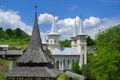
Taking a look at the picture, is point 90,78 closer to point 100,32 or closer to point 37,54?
point 100,32

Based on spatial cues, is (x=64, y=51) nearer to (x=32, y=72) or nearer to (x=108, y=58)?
(x=108, y=58)

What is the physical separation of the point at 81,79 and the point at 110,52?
1444 cm

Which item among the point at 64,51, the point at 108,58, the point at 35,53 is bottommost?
the point at 108,58

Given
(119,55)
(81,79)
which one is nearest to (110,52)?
(119,55)

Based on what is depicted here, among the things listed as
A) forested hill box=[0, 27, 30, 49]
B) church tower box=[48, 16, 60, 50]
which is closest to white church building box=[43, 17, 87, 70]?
church tower box=[48, 16, 60, 50]

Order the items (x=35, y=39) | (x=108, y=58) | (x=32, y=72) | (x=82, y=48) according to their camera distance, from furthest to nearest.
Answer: (x=82, y=48) < (x=108, y=58) < (x=35, y=39) < (x=32, y=72)

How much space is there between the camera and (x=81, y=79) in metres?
57.8

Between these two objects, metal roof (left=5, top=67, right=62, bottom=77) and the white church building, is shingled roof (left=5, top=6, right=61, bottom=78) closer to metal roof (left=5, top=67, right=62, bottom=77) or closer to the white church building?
metal roof (left=5, top=67, right=62, bottom=77)

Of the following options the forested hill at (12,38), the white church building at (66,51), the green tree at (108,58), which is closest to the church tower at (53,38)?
the white church building at (66,51)

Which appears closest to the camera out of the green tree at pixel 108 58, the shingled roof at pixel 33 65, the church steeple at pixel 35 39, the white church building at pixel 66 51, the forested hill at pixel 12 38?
the shingled roof at pixel 33 65

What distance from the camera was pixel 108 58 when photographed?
144ft

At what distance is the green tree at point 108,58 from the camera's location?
4366 centimetres

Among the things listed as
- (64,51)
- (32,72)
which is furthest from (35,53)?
(64,51)

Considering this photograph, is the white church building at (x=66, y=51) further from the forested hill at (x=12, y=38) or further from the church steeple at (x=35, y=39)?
the church steeple at (x=35, y=39)
